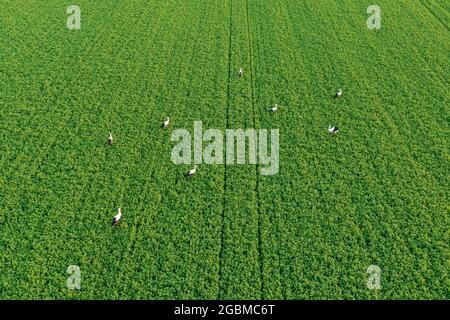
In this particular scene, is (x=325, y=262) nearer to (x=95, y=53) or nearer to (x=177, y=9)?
(x=95, y=53)

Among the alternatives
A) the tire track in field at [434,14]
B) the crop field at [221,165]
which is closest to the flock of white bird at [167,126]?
the crop field at [221,165]

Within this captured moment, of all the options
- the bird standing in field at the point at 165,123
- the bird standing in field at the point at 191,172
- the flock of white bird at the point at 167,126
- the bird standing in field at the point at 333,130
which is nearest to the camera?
the flock of white bird at the point at 167,126

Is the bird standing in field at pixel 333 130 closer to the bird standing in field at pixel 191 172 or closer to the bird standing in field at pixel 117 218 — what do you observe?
the bird standing in field at pixel 191 172

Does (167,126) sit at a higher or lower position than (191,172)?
higher

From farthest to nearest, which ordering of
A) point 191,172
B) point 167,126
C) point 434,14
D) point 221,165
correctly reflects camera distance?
point 434,14
point 167,126
point 221,165
point 191,172

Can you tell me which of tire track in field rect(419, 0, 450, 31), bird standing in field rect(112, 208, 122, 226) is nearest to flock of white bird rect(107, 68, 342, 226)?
bird standing in field rect(112, 208, 122, 226)

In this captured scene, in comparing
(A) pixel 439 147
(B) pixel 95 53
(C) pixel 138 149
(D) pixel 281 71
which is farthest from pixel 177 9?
(A) pixel 439 147

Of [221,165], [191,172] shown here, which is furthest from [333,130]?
[191,172]

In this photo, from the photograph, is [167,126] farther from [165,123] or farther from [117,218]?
[117,218]

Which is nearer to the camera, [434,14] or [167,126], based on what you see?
[167,126]
